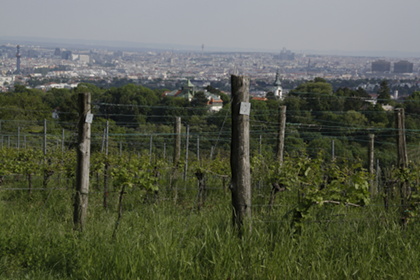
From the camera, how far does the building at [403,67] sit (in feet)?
538

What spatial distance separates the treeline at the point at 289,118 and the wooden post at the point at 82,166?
175 centimetres

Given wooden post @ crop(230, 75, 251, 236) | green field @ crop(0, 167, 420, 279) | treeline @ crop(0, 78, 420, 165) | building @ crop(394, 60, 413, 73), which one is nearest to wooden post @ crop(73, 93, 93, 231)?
green field @ crop(0, 167, 420, 279)

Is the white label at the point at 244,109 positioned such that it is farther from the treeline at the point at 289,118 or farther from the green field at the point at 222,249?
the treeline at the point at 289,118

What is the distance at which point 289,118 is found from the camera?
31.4 meters

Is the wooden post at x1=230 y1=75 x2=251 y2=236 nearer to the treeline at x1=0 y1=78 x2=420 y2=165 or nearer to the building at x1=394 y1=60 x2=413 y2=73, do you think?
the treeline at x1=0 y1=78 x2=420 y2=165

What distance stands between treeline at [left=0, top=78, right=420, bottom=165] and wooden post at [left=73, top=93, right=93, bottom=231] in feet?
5.75

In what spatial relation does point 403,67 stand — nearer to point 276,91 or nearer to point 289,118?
point 276,91

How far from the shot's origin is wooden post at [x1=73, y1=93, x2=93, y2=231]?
5938 mm

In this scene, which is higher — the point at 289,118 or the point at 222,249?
the point at 222,249

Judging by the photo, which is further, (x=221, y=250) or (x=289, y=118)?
(x=289, y=118)

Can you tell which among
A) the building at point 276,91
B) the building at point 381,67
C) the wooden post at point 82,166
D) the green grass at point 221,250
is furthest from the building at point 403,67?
the green grass at point 221,250

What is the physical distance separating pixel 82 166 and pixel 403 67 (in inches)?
6874

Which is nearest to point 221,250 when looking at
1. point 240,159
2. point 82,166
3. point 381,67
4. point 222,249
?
point 222,249

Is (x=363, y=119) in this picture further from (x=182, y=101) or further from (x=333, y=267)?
(x=333, y=267)
